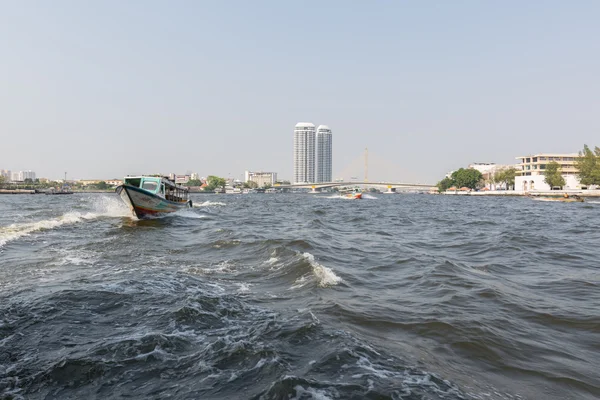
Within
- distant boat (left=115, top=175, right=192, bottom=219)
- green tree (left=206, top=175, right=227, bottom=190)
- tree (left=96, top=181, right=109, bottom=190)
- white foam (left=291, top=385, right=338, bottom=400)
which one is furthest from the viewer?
green tree (left=206, top=175, right=227, bottom=190)

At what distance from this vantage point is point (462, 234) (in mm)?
20906

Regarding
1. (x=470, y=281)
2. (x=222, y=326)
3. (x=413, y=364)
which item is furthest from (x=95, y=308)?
(x=470, y=281)

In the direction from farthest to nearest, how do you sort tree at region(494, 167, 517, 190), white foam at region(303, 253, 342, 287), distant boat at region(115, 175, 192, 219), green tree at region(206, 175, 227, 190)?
green tree at region(206, 175, 227, 190), tree at region(494, 167, 517, 190), distant boat at region(115, 175, 192, 219), white foam at region(303, 253, 342, 287)

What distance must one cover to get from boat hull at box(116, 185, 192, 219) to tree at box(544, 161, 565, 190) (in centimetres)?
10056

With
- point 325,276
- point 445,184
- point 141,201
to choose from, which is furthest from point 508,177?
point 325,276

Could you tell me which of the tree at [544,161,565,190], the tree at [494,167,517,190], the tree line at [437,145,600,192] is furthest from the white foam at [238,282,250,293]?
the tree at [494,167,517,190]

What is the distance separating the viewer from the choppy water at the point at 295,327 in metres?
4.43

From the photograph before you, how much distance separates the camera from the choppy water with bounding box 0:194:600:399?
14.5 ft

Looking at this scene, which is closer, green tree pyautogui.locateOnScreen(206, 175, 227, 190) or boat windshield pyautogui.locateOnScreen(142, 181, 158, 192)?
boat windshield pyautogui.locateOnScreen(142, 181, 158, 192)

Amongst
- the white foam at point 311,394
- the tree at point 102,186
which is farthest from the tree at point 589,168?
the tree at point 102,186

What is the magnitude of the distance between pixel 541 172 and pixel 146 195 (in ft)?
386

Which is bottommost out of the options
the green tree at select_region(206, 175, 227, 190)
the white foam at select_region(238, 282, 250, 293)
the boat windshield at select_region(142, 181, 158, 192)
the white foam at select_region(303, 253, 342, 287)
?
the white foam at select_region(238, 282, 250, 293)

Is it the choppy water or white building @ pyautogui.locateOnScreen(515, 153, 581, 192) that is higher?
white building @ pyautogui.locateOnScreen(515, 153, 581, 192)

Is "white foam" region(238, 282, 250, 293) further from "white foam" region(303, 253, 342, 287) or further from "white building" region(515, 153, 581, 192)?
"white building" region(515, 153, 581, 192)
